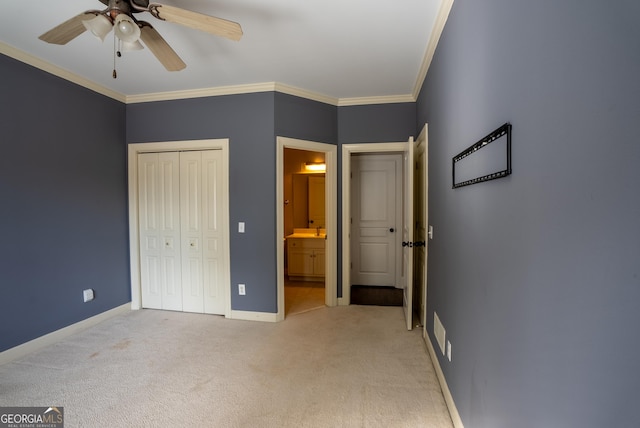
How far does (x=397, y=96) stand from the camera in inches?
135

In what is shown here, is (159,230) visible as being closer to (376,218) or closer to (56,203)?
(56,203)

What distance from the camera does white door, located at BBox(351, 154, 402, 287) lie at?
433 cm

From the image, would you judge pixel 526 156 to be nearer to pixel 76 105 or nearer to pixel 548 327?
pixel 548 327

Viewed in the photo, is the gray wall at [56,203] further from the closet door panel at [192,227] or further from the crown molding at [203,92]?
the closet door panel at [192,227]

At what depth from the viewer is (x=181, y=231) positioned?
3.46m

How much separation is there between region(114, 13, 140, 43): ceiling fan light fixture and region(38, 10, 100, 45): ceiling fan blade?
0.18 meters

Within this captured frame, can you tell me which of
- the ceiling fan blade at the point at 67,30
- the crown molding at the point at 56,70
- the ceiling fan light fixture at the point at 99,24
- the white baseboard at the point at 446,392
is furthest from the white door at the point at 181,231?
the white baseboard at the point at 446,392

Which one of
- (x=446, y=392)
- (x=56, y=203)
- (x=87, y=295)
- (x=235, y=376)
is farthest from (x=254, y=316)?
(x=56, y=203)

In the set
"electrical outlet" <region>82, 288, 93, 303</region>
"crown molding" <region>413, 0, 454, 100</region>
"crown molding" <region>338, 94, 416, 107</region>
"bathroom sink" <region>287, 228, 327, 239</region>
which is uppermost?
"crown molding" <region>338, 94, 416, 107</region>

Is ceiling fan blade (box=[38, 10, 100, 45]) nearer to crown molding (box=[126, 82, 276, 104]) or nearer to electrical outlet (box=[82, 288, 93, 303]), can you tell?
crown molding (box=[126, 82, 276, 104])

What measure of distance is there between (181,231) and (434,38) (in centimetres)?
328

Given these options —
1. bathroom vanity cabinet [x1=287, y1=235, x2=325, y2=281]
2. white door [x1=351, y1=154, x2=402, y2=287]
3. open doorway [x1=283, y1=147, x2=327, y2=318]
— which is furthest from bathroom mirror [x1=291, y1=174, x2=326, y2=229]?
white door [x1=351, y1=154, x2=402, y2=287]

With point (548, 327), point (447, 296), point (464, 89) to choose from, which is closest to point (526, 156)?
point (548, 327)

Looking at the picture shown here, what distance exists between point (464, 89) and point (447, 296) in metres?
1.32
